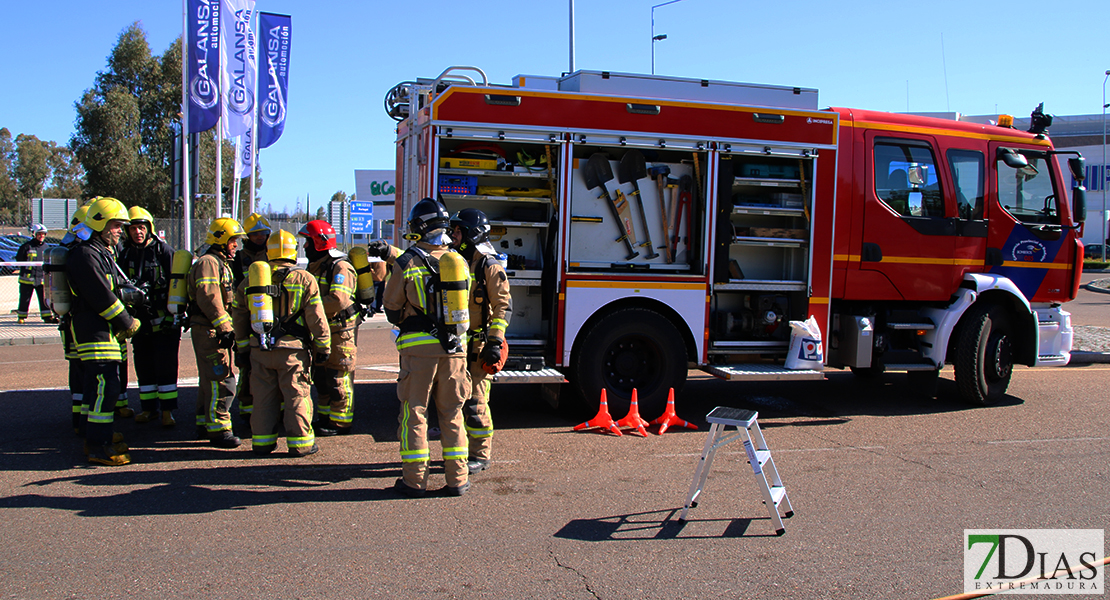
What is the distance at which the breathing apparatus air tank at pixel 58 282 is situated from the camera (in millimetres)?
5555

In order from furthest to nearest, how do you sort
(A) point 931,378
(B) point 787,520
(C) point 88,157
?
(C) point 88,157
(A) point 931,378
(B) point 787,520

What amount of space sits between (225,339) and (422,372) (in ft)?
6.46

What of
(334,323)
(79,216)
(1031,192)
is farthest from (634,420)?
(1031,192)

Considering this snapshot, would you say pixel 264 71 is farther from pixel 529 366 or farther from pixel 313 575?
pixel 313 575

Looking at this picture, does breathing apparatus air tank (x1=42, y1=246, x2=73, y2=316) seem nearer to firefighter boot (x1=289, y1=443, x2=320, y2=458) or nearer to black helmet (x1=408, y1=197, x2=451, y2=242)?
firefighter boot (x1=289, y1=443, x2=320, y2=458)

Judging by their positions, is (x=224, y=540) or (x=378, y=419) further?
(x=378, y=419)

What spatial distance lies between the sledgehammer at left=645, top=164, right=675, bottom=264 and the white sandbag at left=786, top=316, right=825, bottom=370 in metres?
1.41

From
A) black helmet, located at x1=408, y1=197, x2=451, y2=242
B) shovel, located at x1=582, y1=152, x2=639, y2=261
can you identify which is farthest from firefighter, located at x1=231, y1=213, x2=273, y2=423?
shovel, located at x1=582, y1=152, x2=639, y2=261

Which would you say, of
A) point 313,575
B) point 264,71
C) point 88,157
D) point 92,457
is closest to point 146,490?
point 92,457

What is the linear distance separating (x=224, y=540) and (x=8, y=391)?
217 inches

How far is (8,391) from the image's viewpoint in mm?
8148

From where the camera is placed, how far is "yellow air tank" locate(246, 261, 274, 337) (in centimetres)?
566

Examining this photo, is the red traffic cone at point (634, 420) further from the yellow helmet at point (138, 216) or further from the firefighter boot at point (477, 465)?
the yellow helmet at point (138, 216)

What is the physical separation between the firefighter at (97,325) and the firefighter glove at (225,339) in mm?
616
